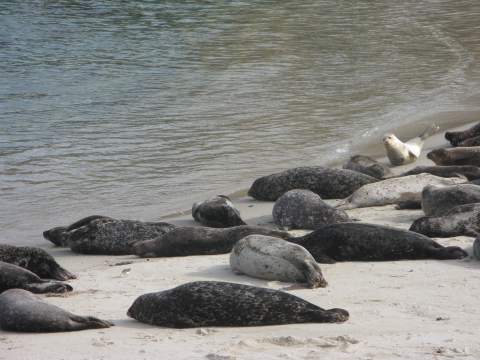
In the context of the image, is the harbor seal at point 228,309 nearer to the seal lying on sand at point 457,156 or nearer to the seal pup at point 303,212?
→ the seal pup at point 303,212

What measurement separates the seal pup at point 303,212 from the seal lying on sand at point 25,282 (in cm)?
202

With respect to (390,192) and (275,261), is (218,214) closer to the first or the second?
(390,192)

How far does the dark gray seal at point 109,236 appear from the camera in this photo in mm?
6664

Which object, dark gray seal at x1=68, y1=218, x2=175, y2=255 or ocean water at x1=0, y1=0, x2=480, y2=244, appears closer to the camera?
dark gray seal at x1=68, y1=218, x2=175, y2=255

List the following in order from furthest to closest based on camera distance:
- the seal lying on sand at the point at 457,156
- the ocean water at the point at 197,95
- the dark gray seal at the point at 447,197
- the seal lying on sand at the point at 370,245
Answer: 1. the ocean water at the point at 197,95
2. the seal lying on sand at the point at 457,156
3. the dark gray seal at the point at 447,197
4. the seal lying on sand at the point at 370,245

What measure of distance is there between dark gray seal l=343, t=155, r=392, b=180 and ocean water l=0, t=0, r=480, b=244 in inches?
30.2

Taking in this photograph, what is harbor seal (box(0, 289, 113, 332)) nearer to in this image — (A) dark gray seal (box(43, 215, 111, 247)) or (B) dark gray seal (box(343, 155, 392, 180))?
(A) dark gray seal (box(43, 215, 111, 247))

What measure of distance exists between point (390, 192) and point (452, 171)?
0.77 m

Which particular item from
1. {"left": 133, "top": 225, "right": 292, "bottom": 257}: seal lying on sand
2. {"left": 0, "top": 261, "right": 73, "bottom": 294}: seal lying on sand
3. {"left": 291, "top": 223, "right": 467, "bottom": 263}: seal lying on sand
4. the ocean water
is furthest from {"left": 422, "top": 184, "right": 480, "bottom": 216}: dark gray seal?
{"left": 0, "top": 261, "right": 73, "bottom": 294}: seal lying on sand

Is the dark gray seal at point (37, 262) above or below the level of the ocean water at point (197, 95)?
above

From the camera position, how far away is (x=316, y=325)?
4.42 meters

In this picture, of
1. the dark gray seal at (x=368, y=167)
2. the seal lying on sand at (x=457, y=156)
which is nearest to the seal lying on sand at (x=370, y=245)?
the dark gray seal at (x=368, y=167)

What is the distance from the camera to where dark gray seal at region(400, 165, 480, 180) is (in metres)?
7.97

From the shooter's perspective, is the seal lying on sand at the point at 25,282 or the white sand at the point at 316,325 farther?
the seal lying on sand at the point at 25,282
